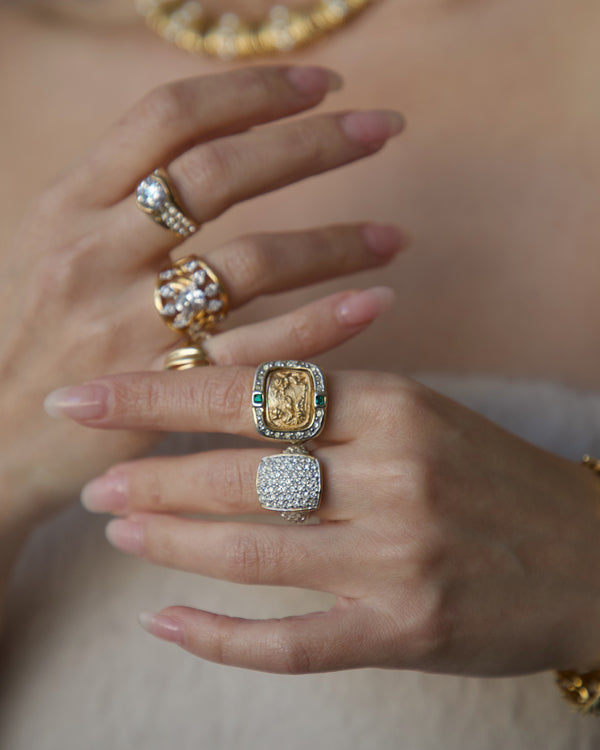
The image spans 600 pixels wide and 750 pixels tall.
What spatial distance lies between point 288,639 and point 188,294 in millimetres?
411

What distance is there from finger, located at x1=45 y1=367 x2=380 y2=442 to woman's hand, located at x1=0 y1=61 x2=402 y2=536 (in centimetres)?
11

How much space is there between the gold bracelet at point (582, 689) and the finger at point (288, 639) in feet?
0.95

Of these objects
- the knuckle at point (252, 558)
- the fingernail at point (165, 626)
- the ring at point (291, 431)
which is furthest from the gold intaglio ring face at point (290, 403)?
the fingernail at point (165, 626)

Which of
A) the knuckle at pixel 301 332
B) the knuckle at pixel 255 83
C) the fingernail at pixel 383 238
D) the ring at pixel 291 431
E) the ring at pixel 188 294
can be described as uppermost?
the knuckle at pixel 255 83

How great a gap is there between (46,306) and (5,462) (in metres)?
0.21

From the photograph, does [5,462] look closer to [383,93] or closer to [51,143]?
[51,143]

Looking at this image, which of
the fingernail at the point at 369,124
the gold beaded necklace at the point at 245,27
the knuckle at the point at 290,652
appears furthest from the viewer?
the gold beaded necklace at the point at 245,27

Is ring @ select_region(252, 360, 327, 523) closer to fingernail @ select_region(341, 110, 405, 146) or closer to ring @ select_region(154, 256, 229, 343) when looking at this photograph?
Answer: ring @ select_region(154, 256, 229, 343)

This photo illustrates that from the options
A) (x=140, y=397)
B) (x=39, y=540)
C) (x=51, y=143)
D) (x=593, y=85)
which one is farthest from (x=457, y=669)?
(x=51, y=143)

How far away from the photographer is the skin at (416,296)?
2.43 ft

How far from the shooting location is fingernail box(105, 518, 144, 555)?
834 mm

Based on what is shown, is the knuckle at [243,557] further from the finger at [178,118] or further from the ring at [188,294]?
the finger at [178,118]

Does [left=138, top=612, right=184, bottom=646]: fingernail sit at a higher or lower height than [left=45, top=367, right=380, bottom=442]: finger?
lower

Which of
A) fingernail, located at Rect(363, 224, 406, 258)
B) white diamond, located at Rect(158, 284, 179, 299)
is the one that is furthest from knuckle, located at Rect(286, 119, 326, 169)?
white diamond, located at Rect(158, 284, 179, 299)
